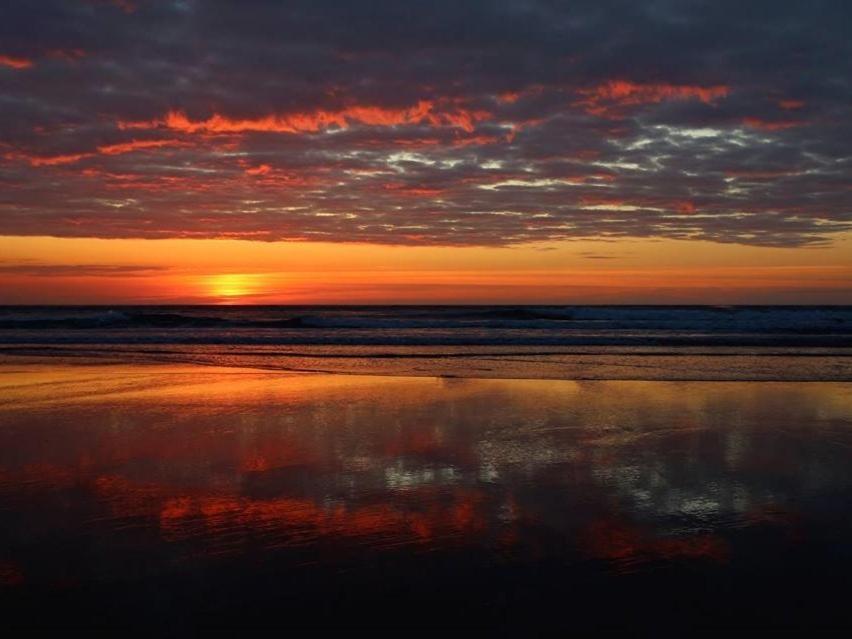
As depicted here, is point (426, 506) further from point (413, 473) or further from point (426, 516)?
point (413, 473)

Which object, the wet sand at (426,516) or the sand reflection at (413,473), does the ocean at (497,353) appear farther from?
the wet sand at (426,516)

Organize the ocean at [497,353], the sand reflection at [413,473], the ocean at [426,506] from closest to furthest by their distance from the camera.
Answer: the ocean at [426,506]
the sand reflection at [413,473]
the ocean at [497,353]

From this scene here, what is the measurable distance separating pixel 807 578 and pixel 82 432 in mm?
8575

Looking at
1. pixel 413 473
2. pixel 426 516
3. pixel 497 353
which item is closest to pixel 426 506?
pixel 426 516

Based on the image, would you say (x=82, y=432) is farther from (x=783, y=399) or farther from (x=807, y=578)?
(x=783, y=399)

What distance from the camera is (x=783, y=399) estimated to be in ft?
41.4

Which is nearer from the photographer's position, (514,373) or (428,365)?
(514,373)

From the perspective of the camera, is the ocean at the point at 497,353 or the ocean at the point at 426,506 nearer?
the ocean at the point at 426,506

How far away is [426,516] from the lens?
6.00 m

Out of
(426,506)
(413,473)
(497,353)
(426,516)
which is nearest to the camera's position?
(426,516)

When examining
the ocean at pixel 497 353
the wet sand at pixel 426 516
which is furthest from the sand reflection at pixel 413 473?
the ocean at pixel 497 353

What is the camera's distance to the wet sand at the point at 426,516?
4.38 metres

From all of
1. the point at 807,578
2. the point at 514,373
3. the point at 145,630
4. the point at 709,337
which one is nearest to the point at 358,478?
the point at 145,630

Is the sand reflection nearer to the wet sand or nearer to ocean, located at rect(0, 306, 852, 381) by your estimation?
the wet sand
